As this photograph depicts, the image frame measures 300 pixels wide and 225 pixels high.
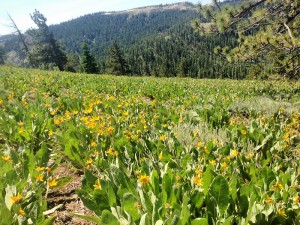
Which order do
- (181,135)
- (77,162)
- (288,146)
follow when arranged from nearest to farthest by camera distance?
(77,162) < (288,146) < (181,135)

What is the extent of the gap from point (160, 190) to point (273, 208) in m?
0.87

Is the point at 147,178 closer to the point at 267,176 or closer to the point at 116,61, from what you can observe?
the point at 267,176

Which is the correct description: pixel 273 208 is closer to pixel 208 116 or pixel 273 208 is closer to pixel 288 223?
pixel 288 223

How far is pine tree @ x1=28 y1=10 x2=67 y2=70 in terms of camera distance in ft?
156

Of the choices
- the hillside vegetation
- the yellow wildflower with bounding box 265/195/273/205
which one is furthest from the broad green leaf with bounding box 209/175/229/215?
the yellow wildflower with bounding box 265/195/273/205

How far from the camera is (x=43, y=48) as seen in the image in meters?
47.3

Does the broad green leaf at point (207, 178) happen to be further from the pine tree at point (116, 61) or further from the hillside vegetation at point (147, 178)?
the pine tree at point (116, 61)

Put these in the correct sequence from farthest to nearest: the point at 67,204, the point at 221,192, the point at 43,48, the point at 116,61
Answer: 1. the point at 116,61
2. the point at 43,48
3. the point at 67,204
4. the point at 221,192

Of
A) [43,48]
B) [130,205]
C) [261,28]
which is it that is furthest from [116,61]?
[130,205]

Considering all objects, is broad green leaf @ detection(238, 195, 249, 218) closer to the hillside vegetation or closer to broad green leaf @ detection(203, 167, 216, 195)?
the hillside vegetation

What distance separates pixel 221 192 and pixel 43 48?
1957 inches

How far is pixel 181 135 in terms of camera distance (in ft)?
13.1

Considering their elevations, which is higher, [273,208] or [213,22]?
[213,22]

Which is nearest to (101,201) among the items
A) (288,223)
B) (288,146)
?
(288,223)
